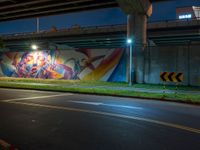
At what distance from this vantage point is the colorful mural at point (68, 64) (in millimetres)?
26531

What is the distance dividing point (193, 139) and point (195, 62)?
17.8m

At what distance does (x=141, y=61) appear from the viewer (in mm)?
25203

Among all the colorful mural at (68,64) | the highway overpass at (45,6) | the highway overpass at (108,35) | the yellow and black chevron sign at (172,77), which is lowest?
the yellow and black chevron sign at (172,77)

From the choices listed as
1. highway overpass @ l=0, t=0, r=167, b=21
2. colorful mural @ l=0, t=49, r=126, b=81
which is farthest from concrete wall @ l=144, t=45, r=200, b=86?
highway overpass @ l=0, t=0, r=167, b=21

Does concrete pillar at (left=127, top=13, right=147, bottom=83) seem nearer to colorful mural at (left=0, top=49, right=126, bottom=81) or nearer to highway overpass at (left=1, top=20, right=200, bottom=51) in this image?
colorful mural at (left=0, top=49, right=126, bottom=81)

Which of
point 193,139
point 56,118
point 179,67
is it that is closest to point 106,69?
point 179,67

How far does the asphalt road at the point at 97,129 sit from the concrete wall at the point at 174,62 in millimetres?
14192

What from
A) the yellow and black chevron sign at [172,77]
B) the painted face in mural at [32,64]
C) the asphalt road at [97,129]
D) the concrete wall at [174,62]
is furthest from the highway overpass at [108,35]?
the asphalt road at [97,129]

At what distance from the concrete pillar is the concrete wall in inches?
22.0

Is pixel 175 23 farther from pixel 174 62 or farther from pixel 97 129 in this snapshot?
pixel 97 129

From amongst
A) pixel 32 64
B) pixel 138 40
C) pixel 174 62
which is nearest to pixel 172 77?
pixel 174 62

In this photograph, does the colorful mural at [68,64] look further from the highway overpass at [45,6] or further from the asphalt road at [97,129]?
the asphalt road at [97,129]

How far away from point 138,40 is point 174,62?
4691mm

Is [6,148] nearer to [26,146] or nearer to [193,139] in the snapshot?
[26,146]
